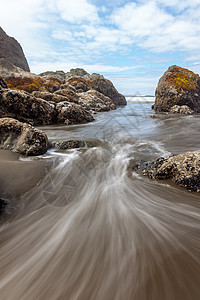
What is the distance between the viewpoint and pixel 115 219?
2.12 metres

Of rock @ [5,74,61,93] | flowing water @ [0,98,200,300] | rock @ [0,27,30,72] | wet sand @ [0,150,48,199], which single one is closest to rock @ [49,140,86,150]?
wet sand @ [0,150,48,199]

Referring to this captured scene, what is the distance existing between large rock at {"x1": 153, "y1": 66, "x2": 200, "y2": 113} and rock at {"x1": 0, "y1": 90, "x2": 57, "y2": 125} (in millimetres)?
13178

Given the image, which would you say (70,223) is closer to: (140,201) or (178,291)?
(140,201)

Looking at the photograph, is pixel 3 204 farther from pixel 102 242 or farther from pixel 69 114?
pixel 69 114

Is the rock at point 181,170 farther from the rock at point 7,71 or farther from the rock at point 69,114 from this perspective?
the rock at point 7,71

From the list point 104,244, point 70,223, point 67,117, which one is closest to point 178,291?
point 104,244

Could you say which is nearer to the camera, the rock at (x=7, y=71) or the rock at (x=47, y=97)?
the rock at (x=47, y=97)

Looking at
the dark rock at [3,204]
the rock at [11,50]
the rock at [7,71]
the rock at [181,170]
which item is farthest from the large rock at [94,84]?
the dark rock at [3,204]

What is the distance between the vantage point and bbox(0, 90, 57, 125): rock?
7.18 meters

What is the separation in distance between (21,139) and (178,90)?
1680 cm

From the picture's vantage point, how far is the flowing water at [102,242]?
122cm

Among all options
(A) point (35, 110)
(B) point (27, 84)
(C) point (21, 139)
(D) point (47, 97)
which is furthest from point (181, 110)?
(B) point (27, 84)

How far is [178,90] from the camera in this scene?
15672mm

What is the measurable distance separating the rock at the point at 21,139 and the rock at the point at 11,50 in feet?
151
